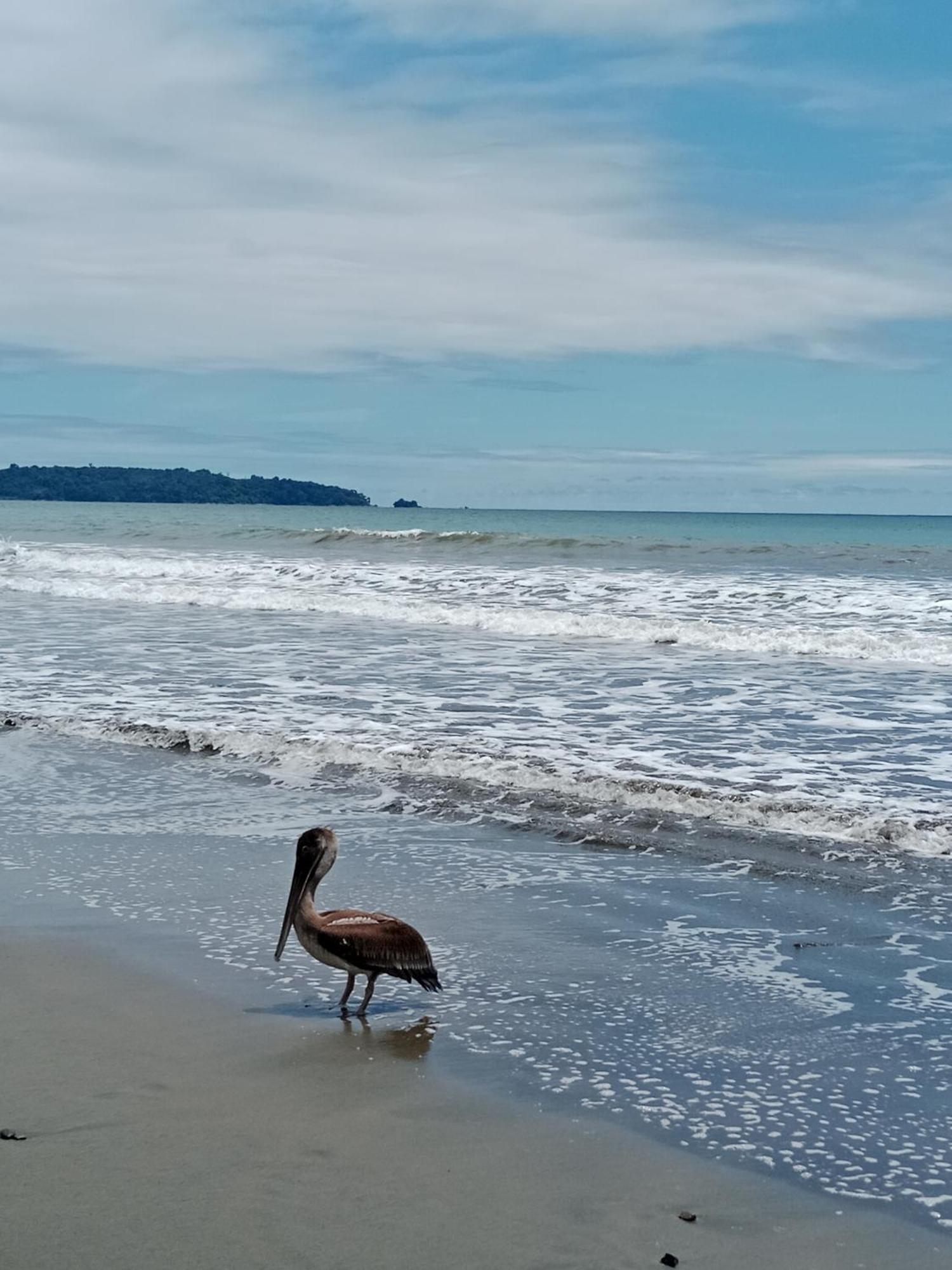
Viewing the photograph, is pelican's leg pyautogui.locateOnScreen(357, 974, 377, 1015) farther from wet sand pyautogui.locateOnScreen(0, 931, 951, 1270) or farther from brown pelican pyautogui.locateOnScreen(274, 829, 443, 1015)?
wet sand pyautogui.locateOnScreen(0, 931, 951, 1270)

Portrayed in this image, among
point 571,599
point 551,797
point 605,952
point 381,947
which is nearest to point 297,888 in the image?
point 381,947

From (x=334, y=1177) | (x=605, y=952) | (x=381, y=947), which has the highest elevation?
(x=381, y=947)

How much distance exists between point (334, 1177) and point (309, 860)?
1.31 metres

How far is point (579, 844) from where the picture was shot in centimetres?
711

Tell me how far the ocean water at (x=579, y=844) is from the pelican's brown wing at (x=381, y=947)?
0.67ft

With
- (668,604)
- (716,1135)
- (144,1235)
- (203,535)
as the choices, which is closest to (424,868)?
(716,1135)

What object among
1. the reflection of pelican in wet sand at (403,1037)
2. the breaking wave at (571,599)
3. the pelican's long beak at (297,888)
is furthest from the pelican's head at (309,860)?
the breaking wave at (571,599)

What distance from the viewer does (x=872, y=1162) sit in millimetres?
3461

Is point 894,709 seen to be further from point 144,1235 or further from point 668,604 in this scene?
point 668,604

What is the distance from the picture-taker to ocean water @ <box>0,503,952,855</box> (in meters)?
8.02

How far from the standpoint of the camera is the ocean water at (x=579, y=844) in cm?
408

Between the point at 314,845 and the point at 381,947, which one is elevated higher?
the point at 314,845

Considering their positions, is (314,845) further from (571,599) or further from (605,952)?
(571,599)

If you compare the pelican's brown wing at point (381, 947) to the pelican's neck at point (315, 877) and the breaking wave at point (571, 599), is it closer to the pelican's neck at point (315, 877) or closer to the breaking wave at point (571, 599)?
the pelican's neck at point (315, 877)
